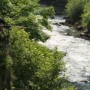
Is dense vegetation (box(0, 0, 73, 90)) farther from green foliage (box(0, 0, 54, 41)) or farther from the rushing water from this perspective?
the rushing water

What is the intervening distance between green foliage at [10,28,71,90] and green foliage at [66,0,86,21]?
2028 inches

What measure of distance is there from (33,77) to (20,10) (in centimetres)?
1086

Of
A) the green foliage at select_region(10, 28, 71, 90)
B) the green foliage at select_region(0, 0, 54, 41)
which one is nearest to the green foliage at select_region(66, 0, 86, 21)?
the green foliage at select_region(0, 0, 54, 41)

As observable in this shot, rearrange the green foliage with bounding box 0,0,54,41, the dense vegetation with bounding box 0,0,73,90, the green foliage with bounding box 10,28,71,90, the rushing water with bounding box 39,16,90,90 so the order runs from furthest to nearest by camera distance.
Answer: the rushing water with bounding box 39,16,90,90
the green foliage with bounding box 0,0,54,41
the green foliage with bounding box 10,28,71,90
the dense vegetation with bounding box 0,0,73,90

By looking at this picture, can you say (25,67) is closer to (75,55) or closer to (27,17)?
(27,17)

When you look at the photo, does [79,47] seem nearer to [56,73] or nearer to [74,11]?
[74,11]

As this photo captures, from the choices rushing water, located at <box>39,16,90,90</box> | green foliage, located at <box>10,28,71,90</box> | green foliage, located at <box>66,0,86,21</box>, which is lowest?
rushing water, located at <box>39,16,90,90</box>

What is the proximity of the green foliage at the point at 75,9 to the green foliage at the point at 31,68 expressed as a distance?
5151 cm

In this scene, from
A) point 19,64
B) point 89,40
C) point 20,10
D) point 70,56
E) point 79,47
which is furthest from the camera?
point 89,40

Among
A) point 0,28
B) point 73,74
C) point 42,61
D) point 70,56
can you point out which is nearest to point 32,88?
point 42,61

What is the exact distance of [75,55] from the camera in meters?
42.8

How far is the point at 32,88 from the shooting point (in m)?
19.4

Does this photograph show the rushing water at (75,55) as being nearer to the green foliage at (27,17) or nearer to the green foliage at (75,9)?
the green foliage at (27,17)

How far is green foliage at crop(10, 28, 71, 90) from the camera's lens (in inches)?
751
